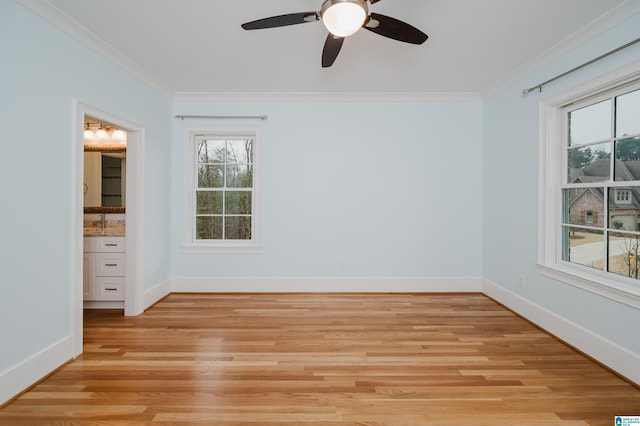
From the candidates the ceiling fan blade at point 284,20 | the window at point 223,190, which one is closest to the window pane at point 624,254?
the ceiling fan blade at point 284,20

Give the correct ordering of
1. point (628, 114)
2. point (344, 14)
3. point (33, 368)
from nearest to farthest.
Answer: point (344, 14) < point (33, 368) < point (628, 114)

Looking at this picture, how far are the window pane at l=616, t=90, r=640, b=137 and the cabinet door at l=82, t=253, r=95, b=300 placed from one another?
514cm

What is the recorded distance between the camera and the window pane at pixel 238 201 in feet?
14.3

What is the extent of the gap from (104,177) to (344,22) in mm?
3685

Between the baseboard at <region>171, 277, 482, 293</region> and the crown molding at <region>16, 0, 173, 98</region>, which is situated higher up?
the crown molding at <region>16, 0, 173, 98</region>

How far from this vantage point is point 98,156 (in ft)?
13.0

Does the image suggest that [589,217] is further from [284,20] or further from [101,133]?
[101,133]

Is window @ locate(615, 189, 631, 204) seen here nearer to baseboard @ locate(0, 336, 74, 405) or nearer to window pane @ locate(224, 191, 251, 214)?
window pane @ locate(224, 191, 251, 214)

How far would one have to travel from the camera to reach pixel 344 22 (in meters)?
1.75

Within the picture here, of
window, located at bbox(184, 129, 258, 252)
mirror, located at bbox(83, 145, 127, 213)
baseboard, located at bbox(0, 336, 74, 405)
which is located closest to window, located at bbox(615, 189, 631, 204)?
window, located at bbox(184, 129, 258, 252)

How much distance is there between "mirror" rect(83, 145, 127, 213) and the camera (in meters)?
3.93

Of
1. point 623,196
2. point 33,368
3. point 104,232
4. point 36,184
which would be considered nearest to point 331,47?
point 36,184

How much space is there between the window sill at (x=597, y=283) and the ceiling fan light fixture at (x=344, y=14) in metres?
2.63

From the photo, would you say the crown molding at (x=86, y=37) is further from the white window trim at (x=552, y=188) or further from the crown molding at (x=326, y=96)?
the white window trim at (x=552, y=188)
